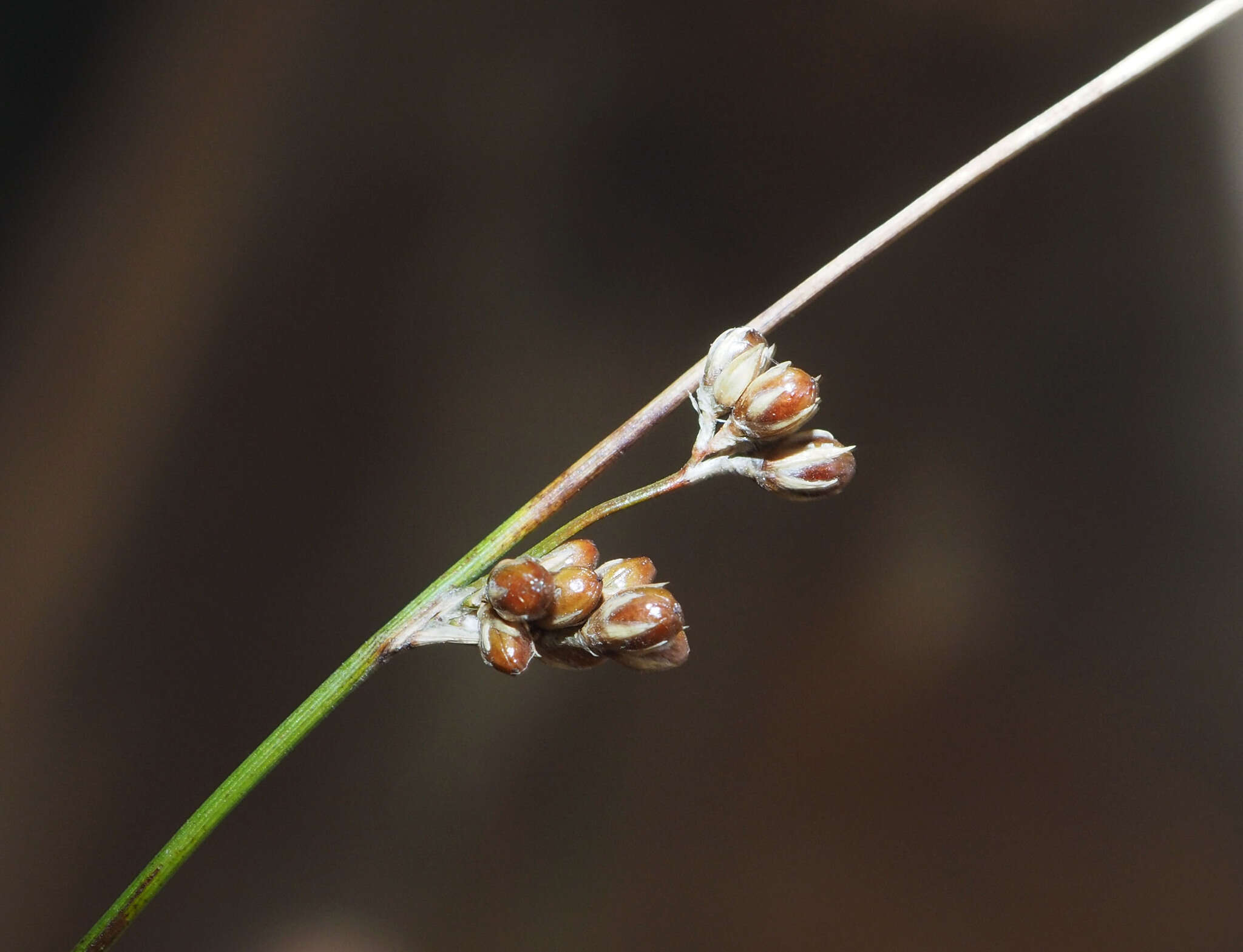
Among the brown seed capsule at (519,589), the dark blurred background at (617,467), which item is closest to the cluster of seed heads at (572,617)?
the brown seed capsule at (519,589)

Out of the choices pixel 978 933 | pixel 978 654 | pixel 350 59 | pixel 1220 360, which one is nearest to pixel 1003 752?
pixel 978 654

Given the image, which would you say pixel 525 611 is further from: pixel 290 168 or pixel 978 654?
pixel 978 654

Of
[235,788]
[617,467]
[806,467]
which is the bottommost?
[235,788]

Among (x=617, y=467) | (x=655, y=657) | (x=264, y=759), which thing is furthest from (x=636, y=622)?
(x=617, y=467)

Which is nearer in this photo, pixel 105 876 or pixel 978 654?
pixel 105 876

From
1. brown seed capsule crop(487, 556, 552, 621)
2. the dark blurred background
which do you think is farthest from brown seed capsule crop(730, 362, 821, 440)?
the dark blurred background

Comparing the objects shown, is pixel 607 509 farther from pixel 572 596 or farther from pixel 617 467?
pixel 617 467

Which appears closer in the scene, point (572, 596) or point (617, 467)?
point (572, 596)
